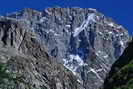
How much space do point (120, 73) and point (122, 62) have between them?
9.07 meters

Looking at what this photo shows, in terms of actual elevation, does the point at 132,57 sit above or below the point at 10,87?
above

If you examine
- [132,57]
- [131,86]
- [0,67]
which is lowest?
[131,86]

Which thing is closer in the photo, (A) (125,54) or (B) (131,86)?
(B) (131,86)

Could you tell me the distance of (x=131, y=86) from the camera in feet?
152

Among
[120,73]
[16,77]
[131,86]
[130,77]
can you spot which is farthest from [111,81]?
[16,77]

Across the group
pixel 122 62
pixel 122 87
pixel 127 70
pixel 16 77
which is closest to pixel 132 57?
pixel 122 62

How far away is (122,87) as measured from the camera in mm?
49031

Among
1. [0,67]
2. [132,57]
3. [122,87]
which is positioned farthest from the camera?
[132,57]

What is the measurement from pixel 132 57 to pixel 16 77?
743 inches

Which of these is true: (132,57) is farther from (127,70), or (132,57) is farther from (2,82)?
(2,82)

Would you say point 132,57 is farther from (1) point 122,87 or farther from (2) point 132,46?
(1) point 122,87

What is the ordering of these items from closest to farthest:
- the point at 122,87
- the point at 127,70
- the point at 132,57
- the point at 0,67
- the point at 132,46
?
1. the point at 0,67
2. the point at 122,87
3. the point at 127,70
4. the point at 132,57
5. the point at 132,46

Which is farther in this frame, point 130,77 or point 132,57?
point 132,57

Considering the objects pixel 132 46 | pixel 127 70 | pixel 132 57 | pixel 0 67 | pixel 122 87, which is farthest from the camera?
pixel 132 46
